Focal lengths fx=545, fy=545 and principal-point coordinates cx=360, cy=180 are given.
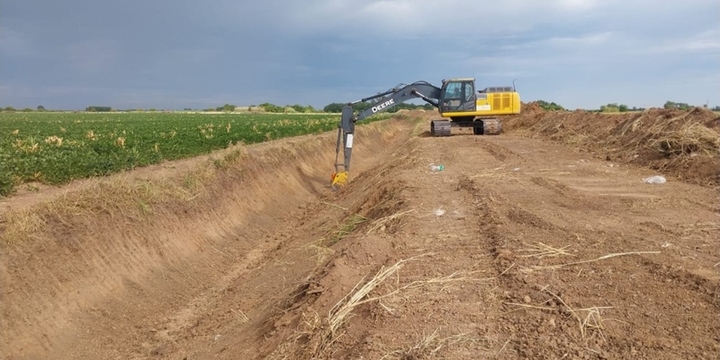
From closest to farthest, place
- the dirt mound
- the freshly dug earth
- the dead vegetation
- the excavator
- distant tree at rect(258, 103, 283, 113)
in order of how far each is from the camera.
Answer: the dead vegetation
the freshly dug earth
the dirt mound
the excavator
distant tree at rect(258, 103, 283, 113)

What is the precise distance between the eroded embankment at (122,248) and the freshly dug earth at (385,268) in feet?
0.10

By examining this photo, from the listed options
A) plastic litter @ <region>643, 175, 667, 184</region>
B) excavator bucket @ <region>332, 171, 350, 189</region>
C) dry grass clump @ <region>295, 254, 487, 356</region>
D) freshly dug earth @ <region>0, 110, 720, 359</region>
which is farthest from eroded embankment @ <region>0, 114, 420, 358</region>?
plastic litter @ <region>643, 175, 667, 184</region>

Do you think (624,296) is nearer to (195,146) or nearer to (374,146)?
(195,146)

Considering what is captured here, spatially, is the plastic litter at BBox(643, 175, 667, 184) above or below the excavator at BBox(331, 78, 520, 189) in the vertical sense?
below

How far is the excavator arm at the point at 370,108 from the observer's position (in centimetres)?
1634

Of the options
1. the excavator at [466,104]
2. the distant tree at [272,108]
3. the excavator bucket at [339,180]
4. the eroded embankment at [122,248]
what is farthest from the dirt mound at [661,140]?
the distant tree at [272,108]

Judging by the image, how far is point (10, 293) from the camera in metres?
6.39

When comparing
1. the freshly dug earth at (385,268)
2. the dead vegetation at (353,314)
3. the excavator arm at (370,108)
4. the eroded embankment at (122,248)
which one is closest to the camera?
the dead vegetation at (353,314)

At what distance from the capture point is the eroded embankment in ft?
21.6

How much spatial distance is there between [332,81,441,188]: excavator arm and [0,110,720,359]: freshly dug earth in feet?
10.0

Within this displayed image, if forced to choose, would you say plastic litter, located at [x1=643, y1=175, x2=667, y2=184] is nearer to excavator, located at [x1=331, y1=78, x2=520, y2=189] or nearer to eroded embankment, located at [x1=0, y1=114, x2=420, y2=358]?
eroded embankment, located at [x1=0, y1=114, x2=420, y2=358]

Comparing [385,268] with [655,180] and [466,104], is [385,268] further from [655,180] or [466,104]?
[466,104]

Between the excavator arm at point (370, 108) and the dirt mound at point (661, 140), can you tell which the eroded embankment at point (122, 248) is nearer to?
the excavator arm at point (370, 108)

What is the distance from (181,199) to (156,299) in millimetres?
2930
